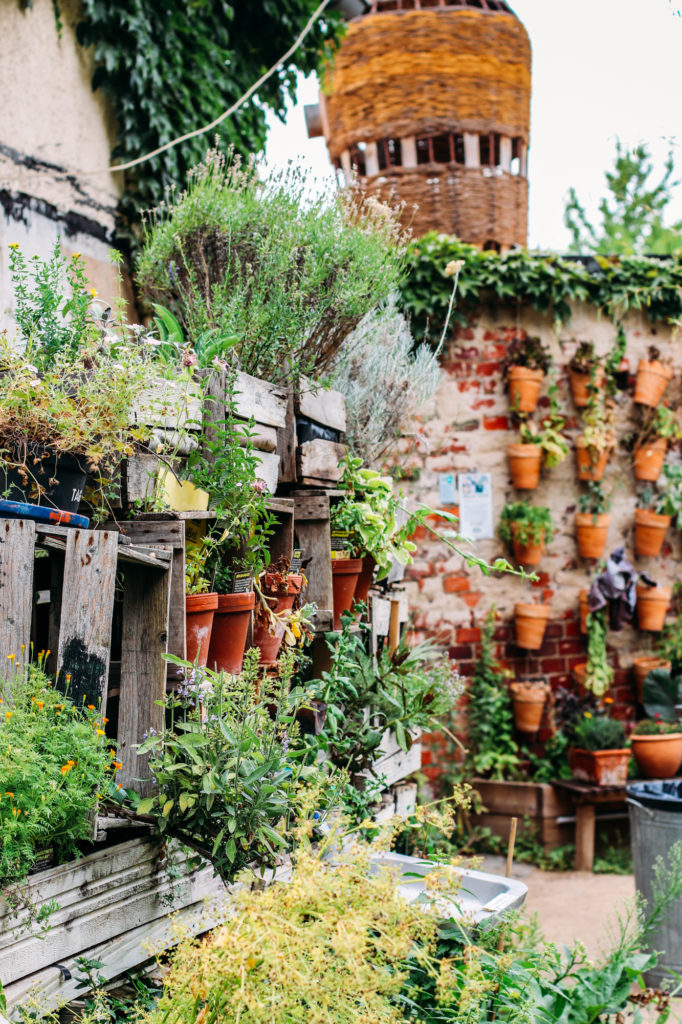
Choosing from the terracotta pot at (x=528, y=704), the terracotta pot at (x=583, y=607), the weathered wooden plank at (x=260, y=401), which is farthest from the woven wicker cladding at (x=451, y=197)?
the weathered wooden plank at (x=260, y=401)

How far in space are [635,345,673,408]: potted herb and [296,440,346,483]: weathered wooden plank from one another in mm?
3961

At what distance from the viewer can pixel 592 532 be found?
233 inches

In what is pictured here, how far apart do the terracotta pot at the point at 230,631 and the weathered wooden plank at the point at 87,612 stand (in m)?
0.39

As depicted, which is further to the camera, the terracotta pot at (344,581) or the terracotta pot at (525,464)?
the terracotta pot at (525,464)

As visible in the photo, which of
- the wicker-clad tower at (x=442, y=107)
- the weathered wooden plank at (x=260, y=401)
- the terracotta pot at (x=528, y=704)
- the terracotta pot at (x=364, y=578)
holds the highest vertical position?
the wicker-clad tower at (x=442, y=107)

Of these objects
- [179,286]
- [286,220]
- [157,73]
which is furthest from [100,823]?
[157,73]

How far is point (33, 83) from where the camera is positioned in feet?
12.8

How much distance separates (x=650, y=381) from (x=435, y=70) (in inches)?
106

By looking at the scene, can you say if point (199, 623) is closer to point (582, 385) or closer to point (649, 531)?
point (582, 385)

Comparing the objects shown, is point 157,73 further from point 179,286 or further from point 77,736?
point 77,736

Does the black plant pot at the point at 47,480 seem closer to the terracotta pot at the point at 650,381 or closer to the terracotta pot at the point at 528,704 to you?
the terracotta pot at the point at 528,704

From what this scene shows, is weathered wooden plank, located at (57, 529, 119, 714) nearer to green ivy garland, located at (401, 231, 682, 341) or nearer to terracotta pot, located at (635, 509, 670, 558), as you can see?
green ivy garland, located at (401, 231, 682, 341)

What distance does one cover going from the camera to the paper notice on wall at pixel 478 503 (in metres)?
5.92

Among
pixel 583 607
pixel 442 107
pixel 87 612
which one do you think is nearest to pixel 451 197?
pixel 442 107
